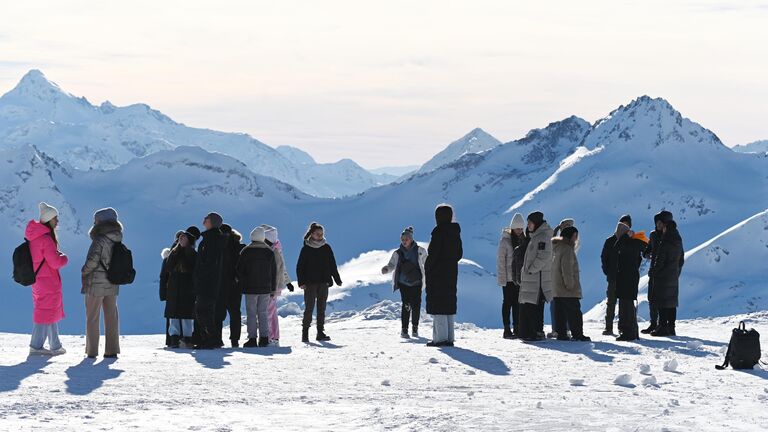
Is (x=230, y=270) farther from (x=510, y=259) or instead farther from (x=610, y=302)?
(x=610, y=302)

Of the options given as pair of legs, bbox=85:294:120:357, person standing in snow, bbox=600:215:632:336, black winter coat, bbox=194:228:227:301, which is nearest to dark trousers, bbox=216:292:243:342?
black winter coat, bbox=194:228:227:301

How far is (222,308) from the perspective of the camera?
16.7 m

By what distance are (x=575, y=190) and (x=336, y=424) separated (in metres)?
177

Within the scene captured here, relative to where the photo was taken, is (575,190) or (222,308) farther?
(575,190)

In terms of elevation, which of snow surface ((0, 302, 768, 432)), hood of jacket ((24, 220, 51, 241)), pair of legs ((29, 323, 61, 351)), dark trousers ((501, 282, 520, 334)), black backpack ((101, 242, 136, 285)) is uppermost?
hood of jacket ((24, 220, 51, 241))

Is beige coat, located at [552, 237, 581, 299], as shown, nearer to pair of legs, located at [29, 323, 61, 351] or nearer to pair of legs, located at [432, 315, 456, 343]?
pair of legs, located at [432, 315, 456, 343]

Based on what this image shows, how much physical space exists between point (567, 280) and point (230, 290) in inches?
190

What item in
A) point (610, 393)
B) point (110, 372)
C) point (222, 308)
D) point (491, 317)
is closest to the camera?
point (610, 393)

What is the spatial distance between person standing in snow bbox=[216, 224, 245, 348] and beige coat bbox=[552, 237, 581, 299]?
451cm

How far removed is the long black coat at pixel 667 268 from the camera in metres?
17.8

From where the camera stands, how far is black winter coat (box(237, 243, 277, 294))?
54.6ft

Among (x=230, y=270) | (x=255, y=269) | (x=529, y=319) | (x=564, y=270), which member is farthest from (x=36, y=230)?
(x=564, y=270)

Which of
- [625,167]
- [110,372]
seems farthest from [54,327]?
[625,167]

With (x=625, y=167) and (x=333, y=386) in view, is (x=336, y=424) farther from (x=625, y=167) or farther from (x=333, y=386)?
(x=625, y=167)
